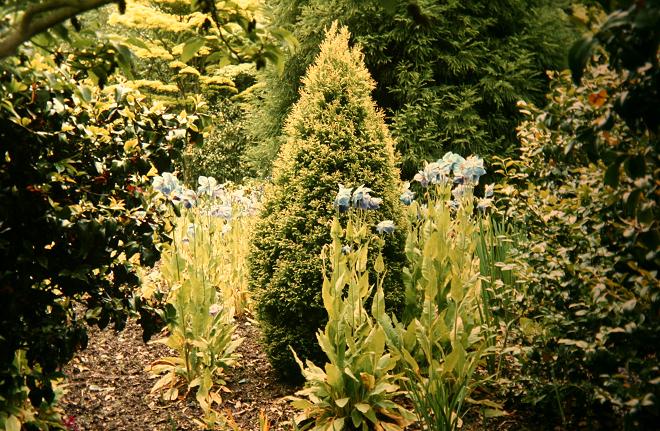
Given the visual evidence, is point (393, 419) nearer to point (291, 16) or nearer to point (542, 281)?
point (542, 281)

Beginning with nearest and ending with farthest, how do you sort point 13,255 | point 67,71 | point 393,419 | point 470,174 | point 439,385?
point 13,255 → point 67,71 → point 439,385 → point 393,419 → point 470,174

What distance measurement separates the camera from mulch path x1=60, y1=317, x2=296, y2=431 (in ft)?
10.8

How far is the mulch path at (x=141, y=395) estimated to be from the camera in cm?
329

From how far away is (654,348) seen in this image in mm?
1986

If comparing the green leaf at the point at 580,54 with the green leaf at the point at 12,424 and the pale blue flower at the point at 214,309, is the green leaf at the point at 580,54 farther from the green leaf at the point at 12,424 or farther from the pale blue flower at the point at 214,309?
the pale blue flower at the point at 214,309

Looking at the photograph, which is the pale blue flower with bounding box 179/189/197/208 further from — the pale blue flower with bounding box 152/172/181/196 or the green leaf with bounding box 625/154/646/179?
the green leaf with bounding box 625/154/646/179

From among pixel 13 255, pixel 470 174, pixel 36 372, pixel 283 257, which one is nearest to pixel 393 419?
pixel 283 257

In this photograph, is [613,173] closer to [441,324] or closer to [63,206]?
[441,324]

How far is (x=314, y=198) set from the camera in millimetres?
3582

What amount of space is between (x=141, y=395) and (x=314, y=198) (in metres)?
1.66

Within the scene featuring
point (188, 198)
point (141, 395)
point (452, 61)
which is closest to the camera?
point (141, 395)

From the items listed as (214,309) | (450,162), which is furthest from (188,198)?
(450,162)

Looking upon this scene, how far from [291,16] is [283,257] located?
5675mm

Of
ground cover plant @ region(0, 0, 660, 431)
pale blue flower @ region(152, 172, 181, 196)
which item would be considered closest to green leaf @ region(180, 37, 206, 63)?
ground cover plant @ region(0, 0, 660, 431)
